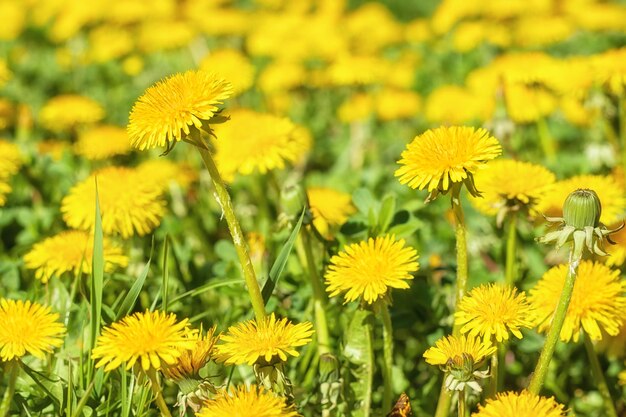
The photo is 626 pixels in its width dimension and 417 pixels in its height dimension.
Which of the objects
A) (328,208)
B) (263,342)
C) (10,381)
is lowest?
(10,381)

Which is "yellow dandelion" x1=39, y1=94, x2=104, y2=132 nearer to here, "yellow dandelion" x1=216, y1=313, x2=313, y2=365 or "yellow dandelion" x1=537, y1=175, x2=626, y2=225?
"yellow dandelion" x1=537, y1=175, x2=626, y2=225

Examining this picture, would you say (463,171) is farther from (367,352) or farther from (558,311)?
(367,352)

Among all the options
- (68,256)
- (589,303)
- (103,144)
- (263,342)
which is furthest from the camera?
(103,144)

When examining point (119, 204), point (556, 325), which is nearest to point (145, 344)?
point (556, 325)

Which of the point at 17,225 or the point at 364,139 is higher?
the point at 364,139

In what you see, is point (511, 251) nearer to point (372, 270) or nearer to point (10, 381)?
point (372, 270)

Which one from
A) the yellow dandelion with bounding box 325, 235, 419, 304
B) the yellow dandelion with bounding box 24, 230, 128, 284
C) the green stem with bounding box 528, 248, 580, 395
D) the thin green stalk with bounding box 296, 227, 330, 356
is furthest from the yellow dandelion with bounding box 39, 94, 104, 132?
the green stem with bounding box 528, 248, 580, 395

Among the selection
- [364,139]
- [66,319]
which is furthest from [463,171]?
[364,139]
